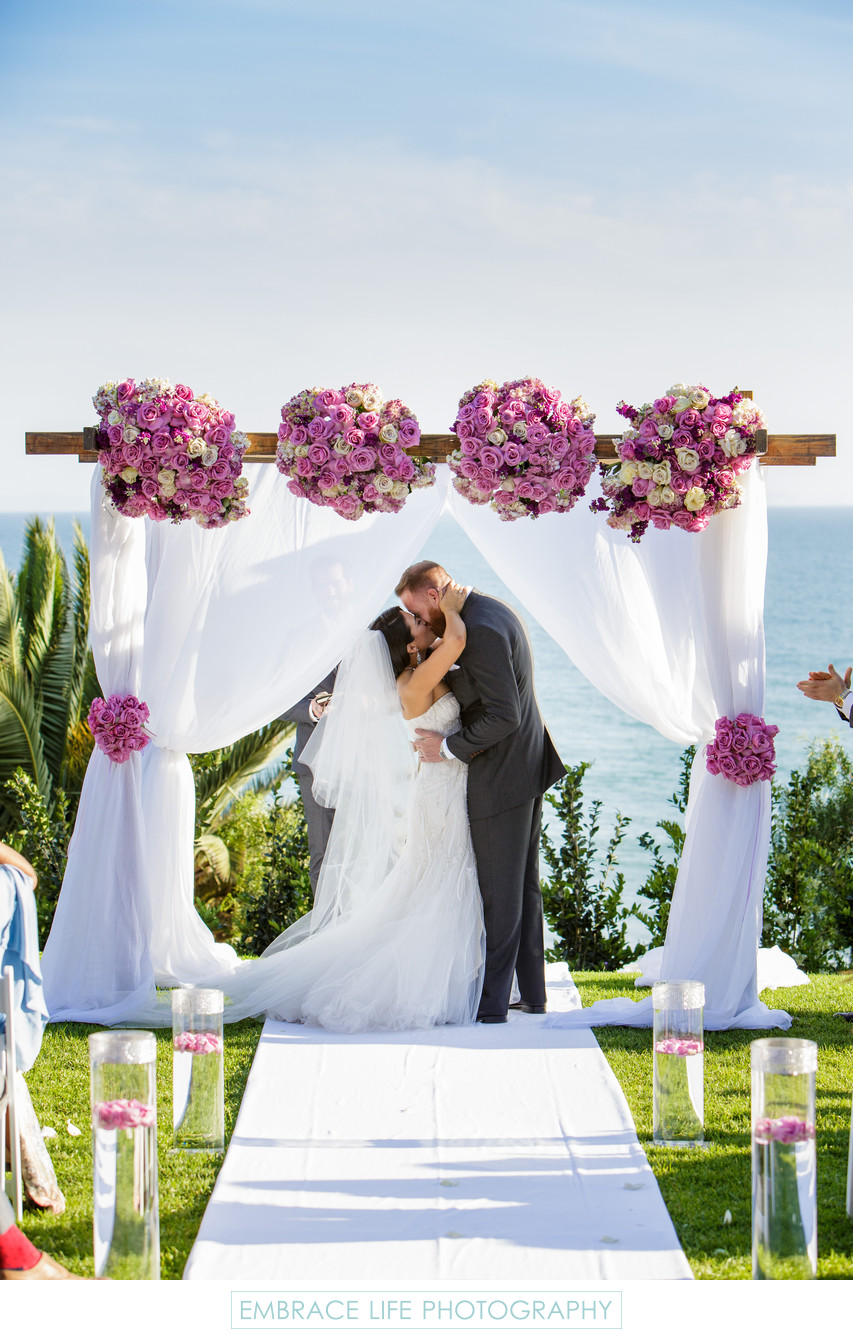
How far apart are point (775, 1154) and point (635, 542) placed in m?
2.81

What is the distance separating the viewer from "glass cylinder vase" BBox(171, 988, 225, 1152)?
3684 millimetres

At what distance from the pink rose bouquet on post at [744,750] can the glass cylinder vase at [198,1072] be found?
93.3 inches

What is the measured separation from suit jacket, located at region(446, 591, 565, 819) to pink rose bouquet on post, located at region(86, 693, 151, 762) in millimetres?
1326

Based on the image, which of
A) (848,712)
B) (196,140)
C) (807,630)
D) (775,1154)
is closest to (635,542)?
(848,712)

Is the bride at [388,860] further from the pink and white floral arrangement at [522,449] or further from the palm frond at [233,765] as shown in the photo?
the palm frond at [233,765]

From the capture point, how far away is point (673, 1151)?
3.74 m

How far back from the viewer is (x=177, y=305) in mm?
24219

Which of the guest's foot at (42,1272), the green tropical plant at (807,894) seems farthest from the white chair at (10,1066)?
the green tropical plant at (807,894)

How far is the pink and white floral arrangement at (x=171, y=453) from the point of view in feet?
16.1

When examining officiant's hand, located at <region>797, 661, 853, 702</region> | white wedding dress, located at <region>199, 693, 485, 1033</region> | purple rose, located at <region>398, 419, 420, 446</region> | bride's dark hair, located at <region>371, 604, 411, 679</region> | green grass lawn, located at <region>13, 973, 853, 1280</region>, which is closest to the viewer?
green grass lawn, located at <region>13, 973, 853, 1280</region>

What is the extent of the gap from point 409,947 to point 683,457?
2.21 meters

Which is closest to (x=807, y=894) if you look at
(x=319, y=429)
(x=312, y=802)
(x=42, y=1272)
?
(x=312, y=802)

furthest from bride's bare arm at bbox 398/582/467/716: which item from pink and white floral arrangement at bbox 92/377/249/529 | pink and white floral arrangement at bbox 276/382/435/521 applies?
pink and white floral arrangement at bbox 92/377/249/529

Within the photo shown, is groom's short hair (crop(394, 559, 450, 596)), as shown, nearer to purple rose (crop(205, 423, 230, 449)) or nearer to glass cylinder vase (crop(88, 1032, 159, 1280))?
purple rose (crop(205, 423, 230, 449))
